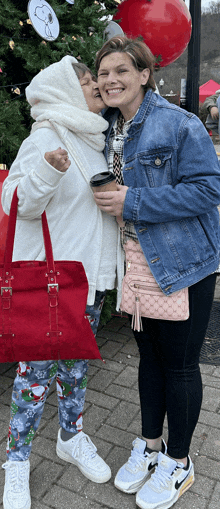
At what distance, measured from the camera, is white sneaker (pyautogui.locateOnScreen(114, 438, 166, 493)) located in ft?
7.53

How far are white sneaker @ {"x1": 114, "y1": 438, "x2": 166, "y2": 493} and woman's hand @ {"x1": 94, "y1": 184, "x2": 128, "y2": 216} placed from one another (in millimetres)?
1262

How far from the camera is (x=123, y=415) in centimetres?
294

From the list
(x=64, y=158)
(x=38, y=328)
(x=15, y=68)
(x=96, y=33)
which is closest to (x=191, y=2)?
(x=96, y=33)

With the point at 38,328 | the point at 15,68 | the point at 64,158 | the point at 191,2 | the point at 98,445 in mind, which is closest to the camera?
the point at 64,158

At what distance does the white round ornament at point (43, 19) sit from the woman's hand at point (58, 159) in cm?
150

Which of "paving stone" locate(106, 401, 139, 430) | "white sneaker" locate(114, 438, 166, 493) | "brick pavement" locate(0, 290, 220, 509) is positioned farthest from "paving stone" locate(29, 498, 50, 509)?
"paving stone" locate(106, 401, 139, 430)

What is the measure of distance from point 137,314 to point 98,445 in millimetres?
1083

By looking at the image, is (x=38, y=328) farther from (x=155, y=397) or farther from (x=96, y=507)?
(x=96, y=507)

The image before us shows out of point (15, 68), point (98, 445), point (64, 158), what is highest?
point (15, 68)

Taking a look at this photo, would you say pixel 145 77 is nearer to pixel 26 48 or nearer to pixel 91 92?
pixel 91 92

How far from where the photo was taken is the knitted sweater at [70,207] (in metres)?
1.89

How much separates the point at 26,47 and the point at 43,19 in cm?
23

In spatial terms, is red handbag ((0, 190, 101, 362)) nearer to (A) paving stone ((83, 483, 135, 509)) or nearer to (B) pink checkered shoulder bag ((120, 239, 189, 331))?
(B) pink checkered shoulder bag ((120, 239, 189, 331))

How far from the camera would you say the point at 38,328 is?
191 centimetres
